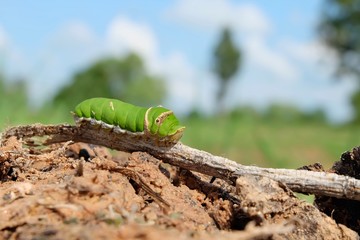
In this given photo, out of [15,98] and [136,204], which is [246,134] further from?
[136,204]

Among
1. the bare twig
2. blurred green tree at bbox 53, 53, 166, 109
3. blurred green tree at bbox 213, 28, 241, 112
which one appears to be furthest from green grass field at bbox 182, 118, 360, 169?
blurred green tree at bbox 53, 53, 166, 109

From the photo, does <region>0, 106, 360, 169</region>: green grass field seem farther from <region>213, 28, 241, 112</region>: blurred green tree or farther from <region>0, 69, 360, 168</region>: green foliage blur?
Answer: <region>213, 28, 241, 112</region>: blurred green tree

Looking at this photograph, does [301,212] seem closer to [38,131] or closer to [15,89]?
[38,131]

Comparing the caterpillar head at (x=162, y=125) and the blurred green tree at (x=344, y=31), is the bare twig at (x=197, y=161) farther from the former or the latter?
the blurred green tree at (x=344, y=31)

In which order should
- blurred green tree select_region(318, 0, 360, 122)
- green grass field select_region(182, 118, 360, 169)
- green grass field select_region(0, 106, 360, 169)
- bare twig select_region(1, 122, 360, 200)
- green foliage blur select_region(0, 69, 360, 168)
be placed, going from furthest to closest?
blurred green tree select_region(318, 0, 360, 122), green grass field select_region(182, 118, 360, 169), green grass field select_region(0, 106, 360, 169), green foliage blur select_region(0, 69, 360, 168), bare twig select_region(1, 122, 360, 200)

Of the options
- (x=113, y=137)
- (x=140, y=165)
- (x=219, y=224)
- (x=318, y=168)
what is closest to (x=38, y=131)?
(x=113, y=137)
